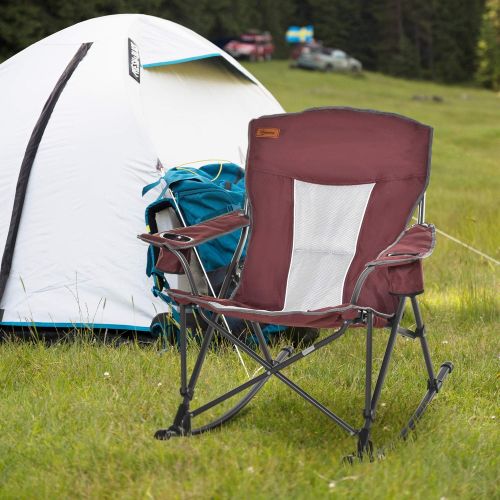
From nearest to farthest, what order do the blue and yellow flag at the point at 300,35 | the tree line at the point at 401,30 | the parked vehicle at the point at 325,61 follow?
the parked vehicle at the point at 325,61 → the blue and yellow flag at the point at 300,35 → the tree line at the point at 401,30

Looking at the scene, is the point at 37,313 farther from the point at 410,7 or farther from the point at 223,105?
the point at 410,7

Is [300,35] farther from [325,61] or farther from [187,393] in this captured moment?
[187,393]

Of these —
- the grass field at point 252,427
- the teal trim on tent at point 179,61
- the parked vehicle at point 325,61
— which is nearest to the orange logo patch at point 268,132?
the grass field at point 252,427

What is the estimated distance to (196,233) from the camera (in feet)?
9.22

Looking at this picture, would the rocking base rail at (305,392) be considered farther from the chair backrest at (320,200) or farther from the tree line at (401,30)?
the tree line at (401,30)

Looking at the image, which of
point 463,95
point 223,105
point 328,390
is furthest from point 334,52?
point 328,390

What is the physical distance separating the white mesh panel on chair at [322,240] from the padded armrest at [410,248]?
43cm

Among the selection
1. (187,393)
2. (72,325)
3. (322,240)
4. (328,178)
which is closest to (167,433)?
(187,393)

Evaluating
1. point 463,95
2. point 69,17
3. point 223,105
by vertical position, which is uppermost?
point 223,105

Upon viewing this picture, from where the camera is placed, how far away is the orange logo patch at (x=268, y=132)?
3.26 m

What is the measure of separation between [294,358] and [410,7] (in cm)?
4097

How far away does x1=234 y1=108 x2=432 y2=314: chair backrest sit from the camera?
Answer: 3.12 meters

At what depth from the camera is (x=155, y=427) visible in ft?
8.79

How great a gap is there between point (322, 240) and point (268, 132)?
42cm
